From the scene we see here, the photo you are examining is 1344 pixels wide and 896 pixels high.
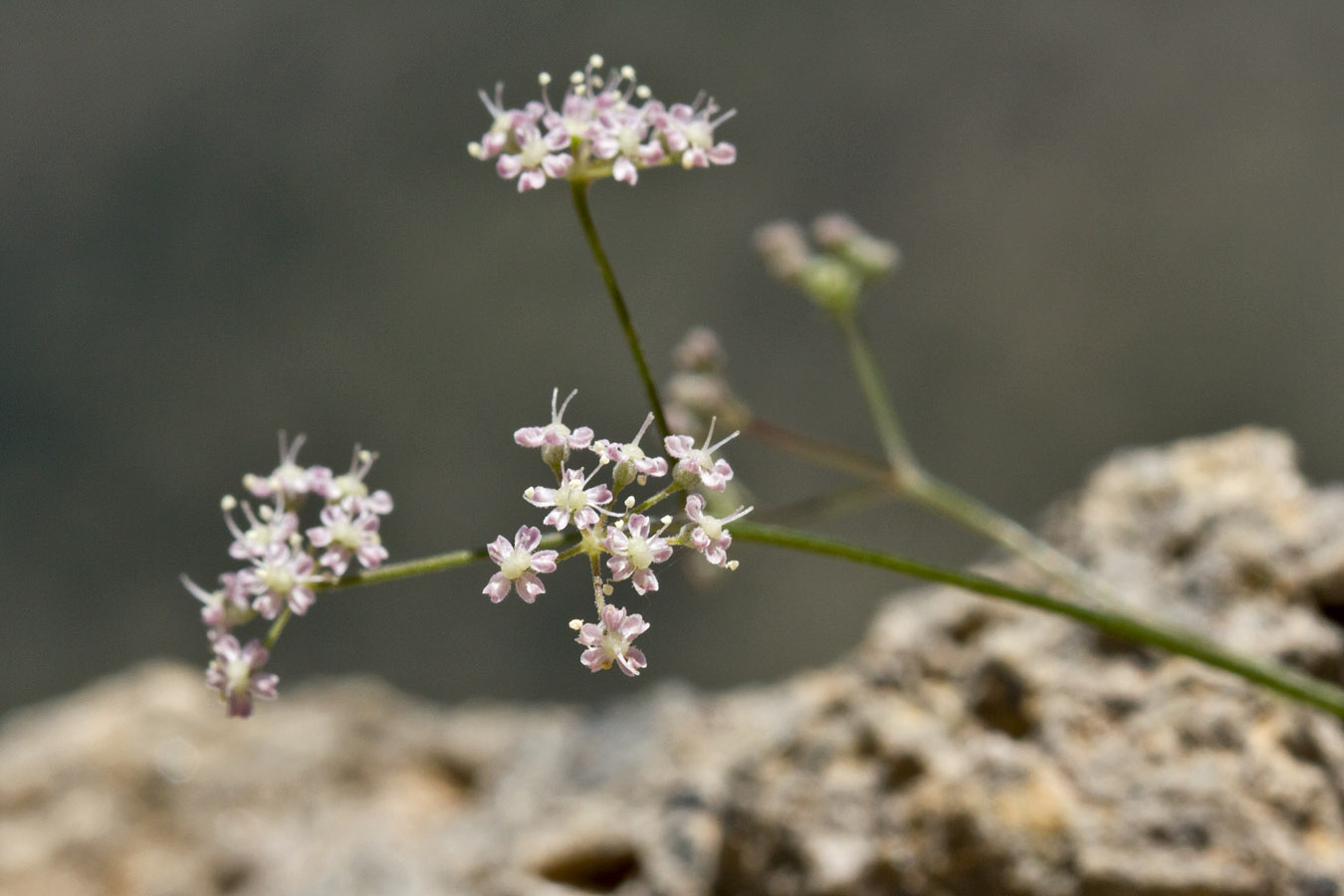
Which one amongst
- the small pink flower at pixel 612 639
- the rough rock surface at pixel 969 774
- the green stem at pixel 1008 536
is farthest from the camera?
the green stem at pixel 1008 536

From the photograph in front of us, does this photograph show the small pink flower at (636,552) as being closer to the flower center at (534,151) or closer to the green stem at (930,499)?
the flower center at (534,151)

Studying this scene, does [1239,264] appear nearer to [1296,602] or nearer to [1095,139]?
[1095,139]

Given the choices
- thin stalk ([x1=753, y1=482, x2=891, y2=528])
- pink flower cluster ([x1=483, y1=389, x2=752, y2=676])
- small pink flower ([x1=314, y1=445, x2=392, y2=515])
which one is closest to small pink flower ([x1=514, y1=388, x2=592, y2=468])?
pink flower cluster ([x1=483, y1=389, x2=752, y2=676])

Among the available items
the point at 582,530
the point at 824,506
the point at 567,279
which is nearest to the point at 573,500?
the point at 582,530

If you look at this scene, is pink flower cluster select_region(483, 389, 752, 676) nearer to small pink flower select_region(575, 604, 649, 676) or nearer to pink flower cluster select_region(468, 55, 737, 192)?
small pink flower select_region(575, 604, 649, 676)

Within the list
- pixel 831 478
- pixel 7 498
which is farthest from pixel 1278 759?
pixel 7 498

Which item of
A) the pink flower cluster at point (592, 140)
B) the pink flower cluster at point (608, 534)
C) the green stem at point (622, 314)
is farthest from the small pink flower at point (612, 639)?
the pink flower cluster at point (592, 140)

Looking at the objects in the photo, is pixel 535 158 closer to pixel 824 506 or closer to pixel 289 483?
pixel 289 483
